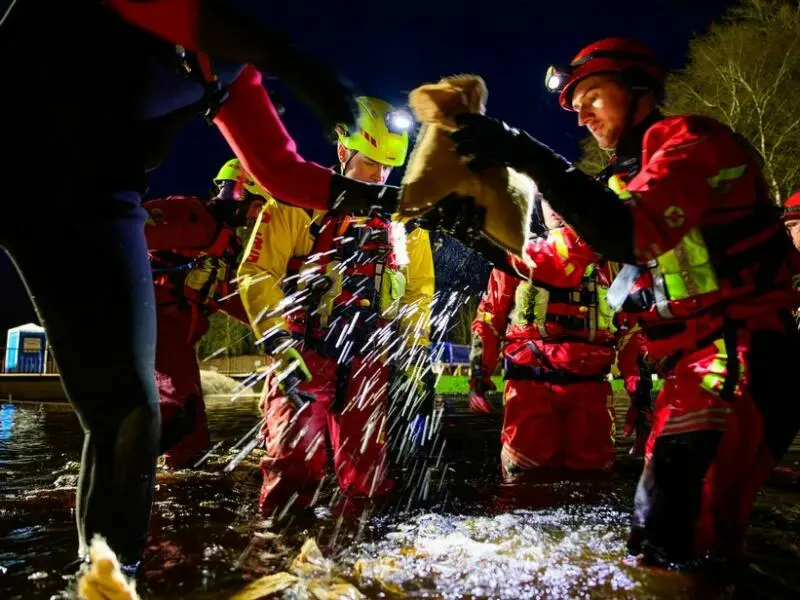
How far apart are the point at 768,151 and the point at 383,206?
59.4 ft

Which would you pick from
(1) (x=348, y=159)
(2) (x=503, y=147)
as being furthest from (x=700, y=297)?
(1) (x=348, y=159)

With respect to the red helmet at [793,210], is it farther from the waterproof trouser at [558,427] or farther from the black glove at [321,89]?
the black glove at [321,89]

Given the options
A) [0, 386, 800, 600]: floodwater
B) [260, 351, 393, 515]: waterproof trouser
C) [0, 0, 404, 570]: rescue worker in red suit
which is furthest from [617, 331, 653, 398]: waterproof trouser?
[0, 0, 404, 570]: rescue worker in red suit

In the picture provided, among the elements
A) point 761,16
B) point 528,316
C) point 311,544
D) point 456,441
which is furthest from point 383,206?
point 761,16

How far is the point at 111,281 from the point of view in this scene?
1.73 m

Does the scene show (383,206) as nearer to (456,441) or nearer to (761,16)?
(456,441)

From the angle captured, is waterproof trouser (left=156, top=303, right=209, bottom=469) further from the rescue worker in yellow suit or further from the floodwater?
the rescue worker in yellow suit

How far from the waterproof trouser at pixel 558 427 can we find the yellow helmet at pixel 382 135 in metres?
2.06

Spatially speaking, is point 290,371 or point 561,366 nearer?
point 290,371

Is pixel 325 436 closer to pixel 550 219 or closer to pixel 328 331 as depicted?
pixel 328 331

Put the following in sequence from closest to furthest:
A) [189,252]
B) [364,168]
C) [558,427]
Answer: [364,168] → [558,427] → [189,252]

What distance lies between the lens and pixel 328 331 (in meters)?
4.20

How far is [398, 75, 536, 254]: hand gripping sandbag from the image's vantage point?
2293mm

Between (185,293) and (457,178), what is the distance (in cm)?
346
